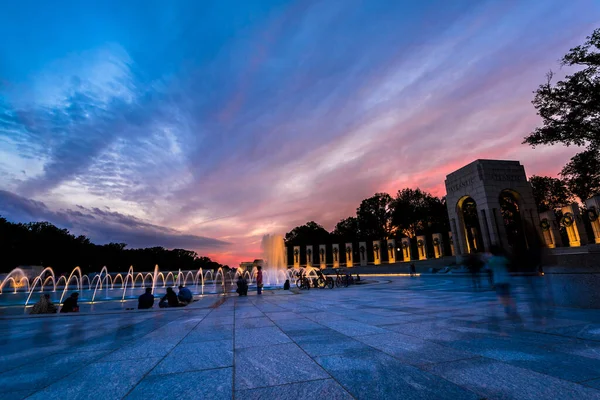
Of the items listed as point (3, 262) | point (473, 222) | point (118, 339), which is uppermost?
point (473, 222)

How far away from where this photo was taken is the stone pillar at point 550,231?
41.2 meters

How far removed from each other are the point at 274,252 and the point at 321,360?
145 ft

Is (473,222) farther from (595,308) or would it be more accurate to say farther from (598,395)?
(598,395)

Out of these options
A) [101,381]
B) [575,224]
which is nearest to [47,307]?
[101,381]

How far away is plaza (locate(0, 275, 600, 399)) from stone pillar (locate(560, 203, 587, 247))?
42789 mm

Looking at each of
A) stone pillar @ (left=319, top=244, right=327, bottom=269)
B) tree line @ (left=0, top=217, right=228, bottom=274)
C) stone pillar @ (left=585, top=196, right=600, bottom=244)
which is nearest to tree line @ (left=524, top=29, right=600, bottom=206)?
stone pillar @ (left=585, top=196, right=600, bottom=244)

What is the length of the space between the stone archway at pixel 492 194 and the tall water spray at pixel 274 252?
2826 centimetres

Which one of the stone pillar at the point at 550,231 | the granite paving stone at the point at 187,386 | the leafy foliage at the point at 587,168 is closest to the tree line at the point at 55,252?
the granite paving stone at the point at 187,386

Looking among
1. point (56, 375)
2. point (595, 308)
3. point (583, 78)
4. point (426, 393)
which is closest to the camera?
point (426, 393)

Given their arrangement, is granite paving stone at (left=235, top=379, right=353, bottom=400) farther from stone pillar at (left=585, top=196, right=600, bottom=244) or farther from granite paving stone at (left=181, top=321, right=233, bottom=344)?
stone pillar at (left=585, top=196, right=600, bottom=244)

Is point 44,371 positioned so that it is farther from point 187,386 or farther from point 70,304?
point 70,304

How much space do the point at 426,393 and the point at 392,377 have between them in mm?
570

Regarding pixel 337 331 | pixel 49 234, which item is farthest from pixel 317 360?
pixel 49 234

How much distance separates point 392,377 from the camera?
3.59 meters
